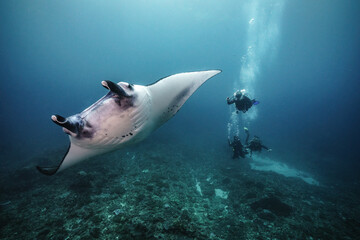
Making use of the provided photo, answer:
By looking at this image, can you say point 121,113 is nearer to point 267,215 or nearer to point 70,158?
point 70,158

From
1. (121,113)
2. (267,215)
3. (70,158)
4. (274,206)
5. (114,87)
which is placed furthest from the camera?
(274,206)

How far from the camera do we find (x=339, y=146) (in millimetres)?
24562

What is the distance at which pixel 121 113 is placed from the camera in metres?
1.62

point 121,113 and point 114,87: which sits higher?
point 114,87

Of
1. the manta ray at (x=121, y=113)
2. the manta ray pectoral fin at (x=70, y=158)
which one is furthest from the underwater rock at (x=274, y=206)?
the manta ray pectoral fin at (x=70, y=158)

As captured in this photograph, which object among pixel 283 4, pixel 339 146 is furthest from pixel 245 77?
pixel 339 146

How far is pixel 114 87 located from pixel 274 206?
6416 millimetres

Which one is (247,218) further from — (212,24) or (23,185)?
(212,24)

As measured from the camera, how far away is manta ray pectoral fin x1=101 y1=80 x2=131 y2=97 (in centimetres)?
137

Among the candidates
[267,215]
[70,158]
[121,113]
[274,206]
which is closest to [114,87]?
[121,113]

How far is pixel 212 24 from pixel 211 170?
43946 millimetres

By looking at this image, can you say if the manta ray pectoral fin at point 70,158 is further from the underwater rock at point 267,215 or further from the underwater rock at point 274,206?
the underwater rock at point 274,206

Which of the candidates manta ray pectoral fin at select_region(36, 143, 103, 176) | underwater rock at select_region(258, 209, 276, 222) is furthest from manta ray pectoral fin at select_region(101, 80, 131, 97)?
underwater rock at select_region(258, 209, 276, 222)

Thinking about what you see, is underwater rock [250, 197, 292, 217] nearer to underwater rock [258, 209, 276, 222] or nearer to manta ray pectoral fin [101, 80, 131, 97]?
underwater rock [258, 209, 276, 222]
